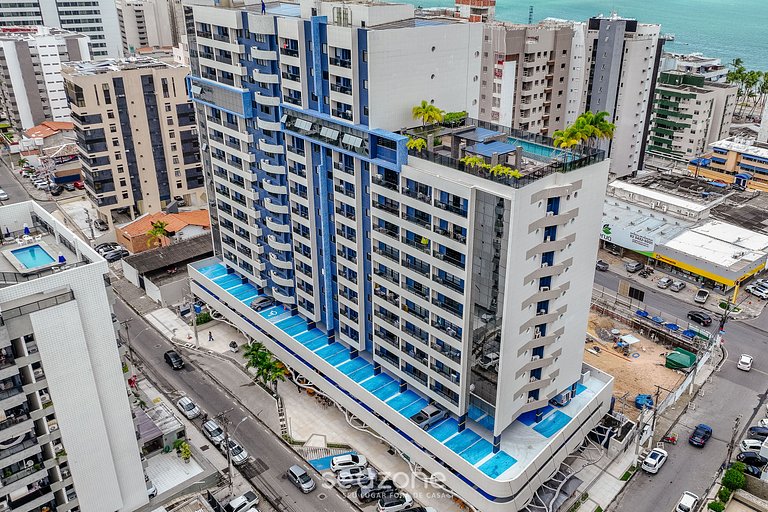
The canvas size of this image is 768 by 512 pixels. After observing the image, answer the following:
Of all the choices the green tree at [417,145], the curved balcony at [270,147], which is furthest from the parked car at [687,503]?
the curved balcony at [270,147]

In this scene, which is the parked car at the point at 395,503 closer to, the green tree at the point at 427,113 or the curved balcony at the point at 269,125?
the green tree at the point at 427,113

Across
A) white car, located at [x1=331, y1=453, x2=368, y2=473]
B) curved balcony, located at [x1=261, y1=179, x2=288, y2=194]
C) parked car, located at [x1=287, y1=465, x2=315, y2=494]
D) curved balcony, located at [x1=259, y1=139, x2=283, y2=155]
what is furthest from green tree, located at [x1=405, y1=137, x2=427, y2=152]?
parked car, located at [x1=287, y1=465, x2=315, y2=494]

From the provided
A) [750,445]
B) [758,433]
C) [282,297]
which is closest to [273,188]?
[282,297]

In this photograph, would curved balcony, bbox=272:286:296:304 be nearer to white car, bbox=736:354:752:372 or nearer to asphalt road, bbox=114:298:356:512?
asphalt road, bbox=114:298:356:512

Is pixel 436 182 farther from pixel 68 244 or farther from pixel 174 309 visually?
pixel 174 309

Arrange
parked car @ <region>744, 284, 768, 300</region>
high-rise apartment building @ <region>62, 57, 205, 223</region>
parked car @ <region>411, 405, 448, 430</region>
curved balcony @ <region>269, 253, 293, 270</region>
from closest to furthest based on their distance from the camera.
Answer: parked car @ <region>411, 405, 448, 430</region> → curved balcony @ <region>269, 253, 293, 270</region> → parked car @ <region>744, 284, 768, 300</region> → high-rise apartment building @ <region>62, 57, 205, 223</region>

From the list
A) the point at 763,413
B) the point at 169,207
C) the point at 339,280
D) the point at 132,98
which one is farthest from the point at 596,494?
the point at 132,98

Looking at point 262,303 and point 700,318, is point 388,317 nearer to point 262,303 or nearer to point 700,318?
point 262,303
